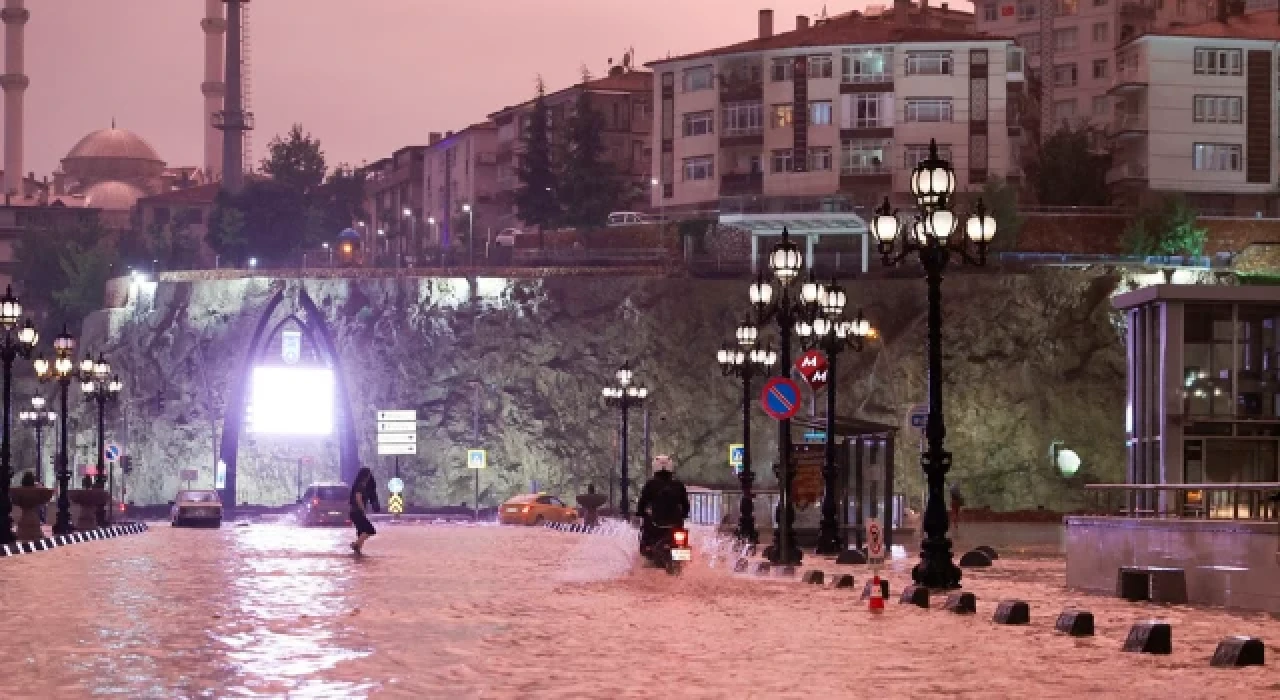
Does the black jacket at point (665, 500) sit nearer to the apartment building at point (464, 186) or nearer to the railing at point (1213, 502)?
the railing at point (1213, 502)

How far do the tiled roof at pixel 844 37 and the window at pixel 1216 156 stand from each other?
1110 centimetres

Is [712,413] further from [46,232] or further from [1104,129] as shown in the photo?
[46,232]

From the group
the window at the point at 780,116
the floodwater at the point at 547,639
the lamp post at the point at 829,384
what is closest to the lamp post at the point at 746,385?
the lamp post at the point at 829,384

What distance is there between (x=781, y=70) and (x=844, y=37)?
343 cm

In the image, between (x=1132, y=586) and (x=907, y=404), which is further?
(x=907, y=404)

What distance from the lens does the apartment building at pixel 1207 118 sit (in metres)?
99.5

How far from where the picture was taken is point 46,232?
145625 mm

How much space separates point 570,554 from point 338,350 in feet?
207

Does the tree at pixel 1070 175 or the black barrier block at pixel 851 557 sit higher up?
the tree at pixel 1070 175

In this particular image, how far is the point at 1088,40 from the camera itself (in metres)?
121

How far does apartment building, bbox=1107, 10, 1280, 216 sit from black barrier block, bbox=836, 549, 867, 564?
66498 mm

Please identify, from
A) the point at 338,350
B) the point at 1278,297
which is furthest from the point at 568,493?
the point at 1278,297

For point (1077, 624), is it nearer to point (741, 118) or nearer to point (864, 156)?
point (864, 156)

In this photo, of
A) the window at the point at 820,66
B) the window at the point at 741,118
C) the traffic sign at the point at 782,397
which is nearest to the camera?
the traffic sign at the point at 782,397
